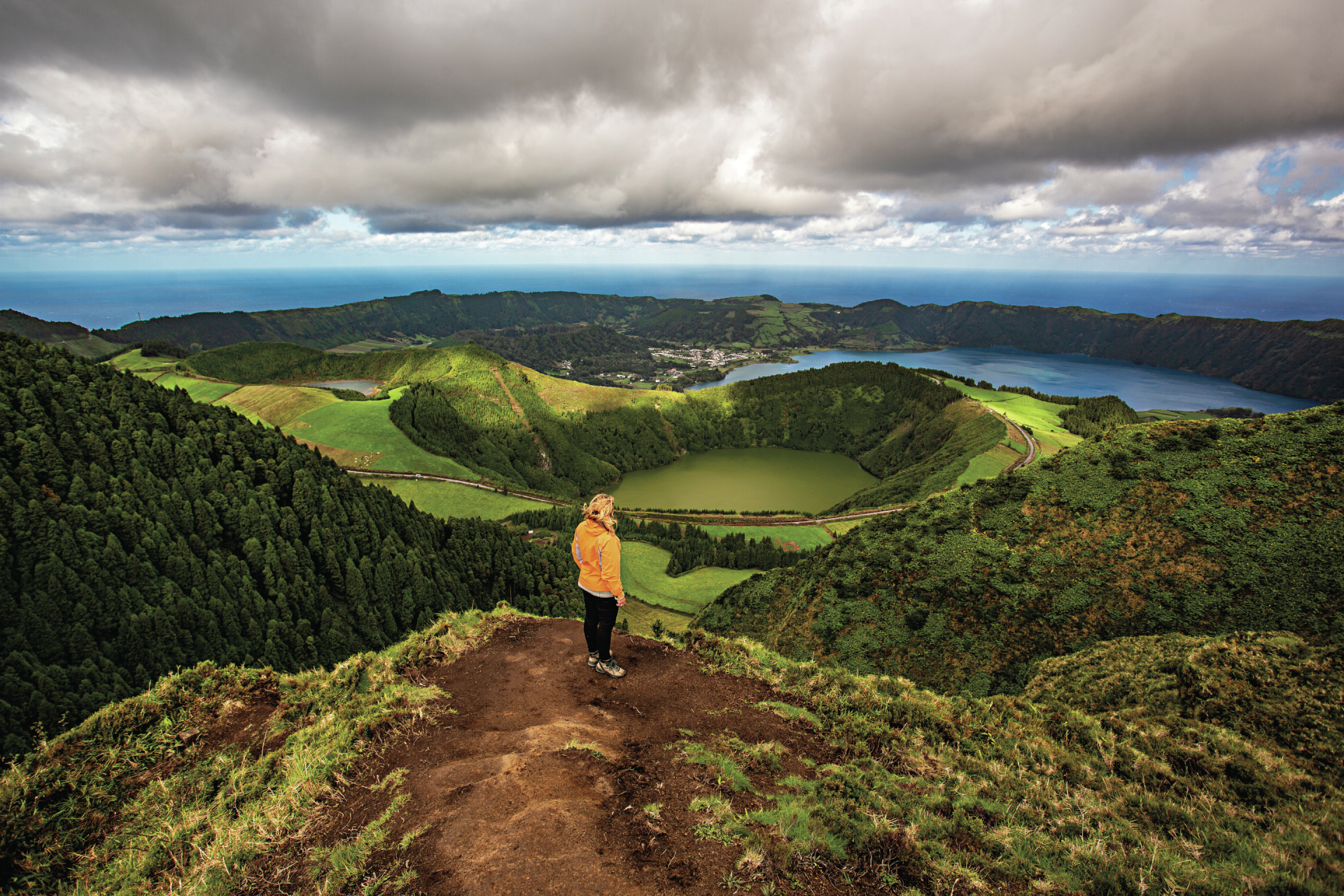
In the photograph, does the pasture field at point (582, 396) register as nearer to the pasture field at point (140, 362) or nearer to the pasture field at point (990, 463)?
the pasture field at point (990, 463)

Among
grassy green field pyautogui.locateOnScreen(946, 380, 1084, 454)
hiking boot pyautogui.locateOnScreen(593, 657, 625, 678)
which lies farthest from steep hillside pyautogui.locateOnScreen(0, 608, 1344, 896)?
grassy green field pyautogui.locateOnScreen(946, 380, 1084, 454)

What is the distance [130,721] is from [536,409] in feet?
517

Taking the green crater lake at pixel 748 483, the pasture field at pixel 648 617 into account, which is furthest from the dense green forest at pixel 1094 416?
the pasture field at pixel 648 617

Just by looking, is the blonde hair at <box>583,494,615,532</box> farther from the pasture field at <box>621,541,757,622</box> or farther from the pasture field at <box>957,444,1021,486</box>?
the pasture field at <box>957,444,1021,486</box>

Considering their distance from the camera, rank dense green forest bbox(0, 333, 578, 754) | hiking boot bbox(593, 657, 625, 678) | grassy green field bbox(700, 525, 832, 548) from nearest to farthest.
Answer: hiking boot bbox(593, 657, 625, 678)
dense green forest bbox(0, 333, 578, 754)
grassy green field bbox(700, 525, 832, 548)

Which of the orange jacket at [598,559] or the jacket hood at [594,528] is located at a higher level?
the jacket hood at [594,528]

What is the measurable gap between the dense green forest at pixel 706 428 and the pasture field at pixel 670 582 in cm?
4389

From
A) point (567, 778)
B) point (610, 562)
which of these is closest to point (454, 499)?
point (610, 562)

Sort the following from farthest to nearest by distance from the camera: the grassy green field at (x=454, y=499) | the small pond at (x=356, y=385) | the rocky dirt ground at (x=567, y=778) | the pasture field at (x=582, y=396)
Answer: the small pond at (x=356, y=385) < the pasture field at (x=582, y=396) < the grassy green field at (x=454, y=499) < the rocky dirt ground at (x=567, y=778)

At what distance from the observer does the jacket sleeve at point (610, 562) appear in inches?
429

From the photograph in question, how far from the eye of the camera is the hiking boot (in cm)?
1211

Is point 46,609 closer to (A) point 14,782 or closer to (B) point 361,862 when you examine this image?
(A) point 14,782

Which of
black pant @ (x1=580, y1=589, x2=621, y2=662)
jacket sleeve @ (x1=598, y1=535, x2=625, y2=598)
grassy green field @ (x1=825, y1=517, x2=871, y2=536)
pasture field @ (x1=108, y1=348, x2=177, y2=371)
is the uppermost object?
pasture field @ (x1=108, y1=348, x2=177, y2=371)

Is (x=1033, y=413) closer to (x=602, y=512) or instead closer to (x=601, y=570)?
(x=602, y=512)
